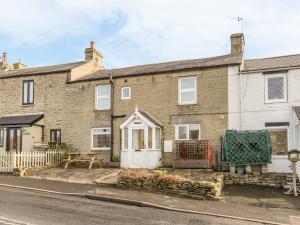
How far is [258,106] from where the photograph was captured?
20453mm

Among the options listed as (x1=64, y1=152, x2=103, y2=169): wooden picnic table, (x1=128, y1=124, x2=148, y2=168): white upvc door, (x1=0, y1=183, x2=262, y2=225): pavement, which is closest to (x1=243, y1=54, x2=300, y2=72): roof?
(x1=128, y1=124, x2=148, y2=168): white upvc door

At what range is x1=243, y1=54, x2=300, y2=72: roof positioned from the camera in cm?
2033

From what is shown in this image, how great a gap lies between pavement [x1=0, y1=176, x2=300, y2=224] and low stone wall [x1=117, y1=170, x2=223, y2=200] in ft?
1.51

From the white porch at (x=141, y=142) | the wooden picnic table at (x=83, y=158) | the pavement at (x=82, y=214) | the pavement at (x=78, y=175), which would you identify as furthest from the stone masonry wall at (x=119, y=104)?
the pavement at (x=82, y=214)

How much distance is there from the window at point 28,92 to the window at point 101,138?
573cm

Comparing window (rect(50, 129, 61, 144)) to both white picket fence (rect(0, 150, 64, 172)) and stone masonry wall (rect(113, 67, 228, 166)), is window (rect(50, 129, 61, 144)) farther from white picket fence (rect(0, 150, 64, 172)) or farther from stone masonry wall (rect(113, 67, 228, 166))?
→ stone masonry wall (rect(113, 67, 228, 166))

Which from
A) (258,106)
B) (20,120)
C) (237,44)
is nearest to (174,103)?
(258,106)

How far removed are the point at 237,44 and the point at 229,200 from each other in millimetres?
11410

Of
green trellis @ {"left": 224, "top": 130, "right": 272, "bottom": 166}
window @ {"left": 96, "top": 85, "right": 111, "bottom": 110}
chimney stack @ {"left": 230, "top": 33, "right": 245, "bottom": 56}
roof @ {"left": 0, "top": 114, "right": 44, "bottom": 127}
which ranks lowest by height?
green trellis @ {"left": 224, "top": 130, "right": 272, "bottom": 166}

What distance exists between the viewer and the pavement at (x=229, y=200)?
38.6 ft

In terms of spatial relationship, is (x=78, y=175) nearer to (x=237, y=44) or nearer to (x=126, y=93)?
(x=126, y=93)

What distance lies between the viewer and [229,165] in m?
19.5

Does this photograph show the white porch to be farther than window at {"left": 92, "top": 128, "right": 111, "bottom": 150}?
No

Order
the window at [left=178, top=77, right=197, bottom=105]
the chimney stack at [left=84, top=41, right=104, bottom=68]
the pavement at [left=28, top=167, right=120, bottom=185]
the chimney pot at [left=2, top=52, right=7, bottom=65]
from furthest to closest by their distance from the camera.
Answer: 1. the chimney pot at [left=2, top=52, right=7, bottom=65]
2. the chimney stack at [left=84, top=41, right=104, bottom=68]
3. the window at [left=178, top=77, right=197, bottom=105]
4. the pavement at [left=28, top=167, right=120, bottom=185]
